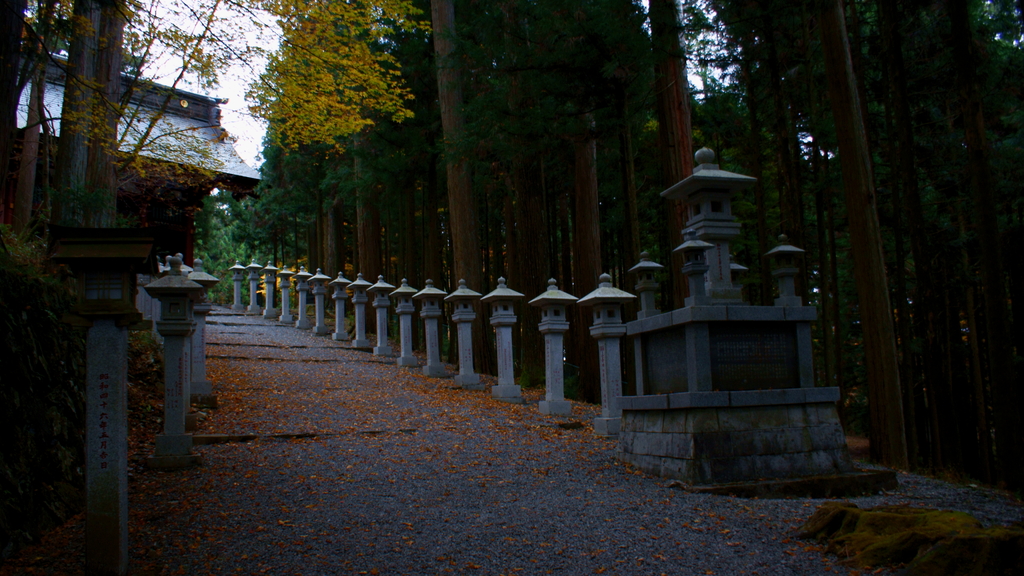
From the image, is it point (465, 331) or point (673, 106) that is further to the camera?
point (465, 331)

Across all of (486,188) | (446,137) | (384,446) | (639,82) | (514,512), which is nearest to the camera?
A: (514,512)

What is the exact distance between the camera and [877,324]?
8.09 metres

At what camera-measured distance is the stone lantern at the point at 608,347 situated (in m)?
8.25

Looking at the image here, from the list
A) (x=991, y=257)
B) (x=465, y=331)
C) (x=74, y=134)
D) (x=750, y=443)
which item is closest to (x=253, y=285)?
(x=465, y=331)

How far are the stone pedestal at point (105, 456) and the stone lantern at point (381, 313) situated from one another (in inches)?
406

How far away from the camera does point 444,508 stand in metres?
5.01

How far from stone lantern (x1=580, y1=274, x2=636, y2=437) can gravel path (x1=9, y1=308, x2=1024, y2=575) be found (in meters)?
0.35

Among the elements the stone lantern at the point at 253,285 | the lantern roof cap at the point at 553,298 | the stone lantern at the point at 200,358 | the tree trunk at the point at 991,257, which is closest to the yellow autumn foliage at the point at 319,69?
the stone lantern at the point at 200,358

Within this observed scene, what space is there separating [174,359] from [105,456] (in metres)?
2.92

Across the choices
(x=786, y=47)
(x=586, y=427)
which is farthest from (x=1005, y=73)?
(x=586, y=427)

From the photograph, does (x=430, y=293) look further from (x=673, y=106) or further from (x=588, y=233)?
(x=673, y=106)

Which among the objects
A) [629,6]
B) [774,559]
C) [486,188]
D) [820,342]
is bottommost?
[774,559]

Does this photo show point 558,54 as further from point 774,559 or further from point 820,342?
point 820,342

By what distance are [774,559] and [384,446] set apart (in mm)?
4383
